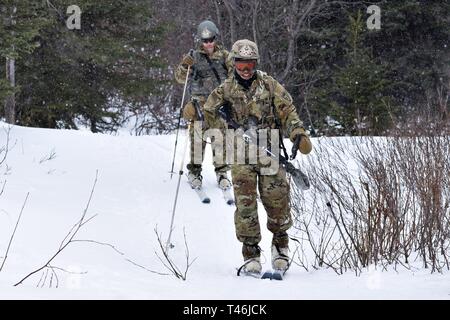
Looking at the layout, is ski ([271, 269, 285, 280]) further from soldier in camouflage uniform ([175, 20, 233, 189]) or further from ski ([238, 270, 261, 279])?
soldier in camouflage uniform ([175, 20, 233, 189])

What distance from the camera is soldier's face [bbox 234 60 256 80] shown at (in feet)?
16.7

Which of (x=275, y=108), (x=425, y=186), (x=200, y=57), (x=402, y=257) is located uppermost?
(x=200, y=57)

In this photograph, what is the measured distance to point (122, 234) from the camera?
5.99m

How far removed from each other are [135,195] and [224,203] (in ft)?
3.28

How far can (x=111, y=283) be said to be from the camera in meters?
4.04

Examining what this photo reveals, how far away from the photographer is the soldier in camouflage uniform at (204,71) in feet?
25.5

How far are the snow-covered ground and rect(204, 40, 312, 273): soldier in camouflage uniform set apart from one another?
0.94 ft

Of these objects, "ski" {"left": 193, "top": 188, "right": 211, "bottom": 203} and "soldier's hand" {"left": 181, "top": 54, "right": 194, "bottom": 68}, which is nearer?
"ski" {"left": 193, "top": 188, "right": 211, "bottom": 203}

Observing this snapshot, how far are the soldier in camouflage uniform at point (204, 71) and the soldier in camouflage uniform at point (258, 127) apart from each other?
8.24 ft

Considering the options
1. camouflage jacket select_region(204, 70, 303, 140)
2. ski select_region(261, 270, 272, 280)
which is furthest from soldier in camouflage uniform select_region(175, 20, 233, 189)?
ski select_region(261, 270, 272, 280)

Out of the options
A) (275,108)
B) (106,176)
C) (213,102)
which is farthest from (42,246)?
(106,176)

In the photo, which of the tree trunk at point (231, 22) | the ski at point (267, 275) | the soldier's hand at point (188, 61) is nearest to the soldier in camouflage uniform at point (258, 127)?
the ski at point (267, 275)

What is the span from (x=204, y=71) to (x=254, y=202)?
324cm
